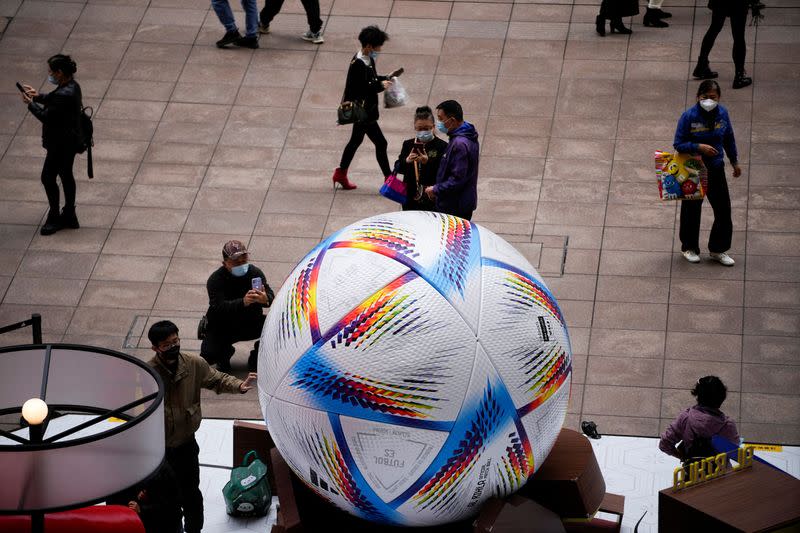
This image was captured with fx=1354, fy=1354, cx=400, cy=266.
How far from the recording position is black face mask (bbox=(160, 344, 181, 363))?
26.5 ft

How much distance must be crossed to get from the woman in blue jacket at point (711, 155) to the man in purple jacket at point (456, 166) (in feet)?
6.84

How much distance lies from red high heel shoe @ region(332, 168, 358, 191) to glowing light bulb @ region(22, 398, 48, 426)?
9150 mm

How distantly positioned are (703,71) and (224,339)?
7.10 meters

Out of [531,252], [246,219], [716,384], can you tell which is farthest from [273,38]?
[716,384]

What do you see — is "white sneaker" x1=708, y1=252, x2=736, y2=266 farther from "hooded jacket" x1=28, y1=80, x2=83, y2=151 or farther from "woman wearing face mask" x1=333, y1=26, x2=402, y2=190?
"hooded jacket" x1=28, y1=80, x2=83, y2=151

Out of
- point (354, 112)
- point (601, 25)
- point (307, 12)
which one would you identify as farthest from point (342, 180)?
point (601, 25)

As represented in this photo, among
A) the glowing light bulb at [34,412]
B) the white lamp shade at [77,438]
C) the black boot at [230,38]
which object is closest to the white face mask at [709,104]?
the black boot at [230,38]

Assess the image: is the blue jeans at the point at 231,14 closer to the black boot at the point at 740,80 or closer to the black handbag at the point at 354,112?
the black handbag at the point at 354,112

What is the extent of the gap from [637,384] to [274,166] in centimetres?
502

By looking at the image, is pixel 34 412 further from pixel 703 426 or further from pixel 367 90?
pixel 367 90

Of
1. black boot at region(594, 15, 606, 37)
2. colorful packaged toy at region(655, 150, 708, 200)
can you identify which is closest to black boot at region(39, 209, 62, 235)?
colorful packaged toy at region(655, 150, 708, 200)

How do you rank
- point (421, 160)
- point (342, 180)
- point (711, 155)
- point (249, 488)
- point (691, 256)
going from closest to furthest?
point (249, 488), point (421, 160), point (711, 155), point (691, 256), point (342, 180)

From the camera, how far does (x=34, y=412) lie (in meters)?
4.42

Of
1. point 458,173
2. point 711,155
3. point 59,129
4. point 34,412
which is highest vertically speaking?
point 34,412
